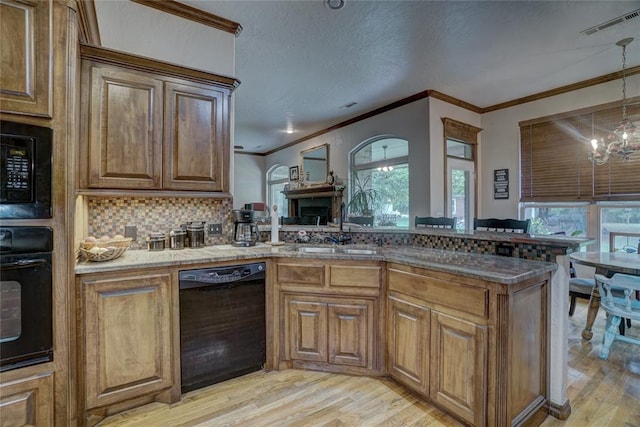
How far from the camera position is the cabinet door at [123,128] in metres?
2.06

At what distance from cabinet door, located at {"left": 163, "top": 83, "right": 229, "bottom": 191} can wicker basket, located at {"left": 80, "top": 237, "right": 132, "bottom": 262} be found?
54cm

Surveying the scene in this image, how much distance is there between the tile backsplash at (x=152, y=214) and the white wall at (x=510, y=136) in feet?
14.4

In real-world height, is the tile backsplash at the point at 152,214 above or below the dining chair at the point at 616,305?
above

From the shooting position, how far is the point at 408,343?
80.2 inches

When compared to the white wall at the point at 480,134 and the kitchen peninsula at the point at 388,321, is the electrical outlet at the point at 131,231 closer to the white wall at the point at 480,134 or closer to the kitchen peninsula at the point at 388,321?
the kitchen peninsula at the point at 388,321

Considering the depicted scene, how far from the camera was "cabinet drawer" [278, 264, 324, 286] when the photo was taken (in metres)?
2.27

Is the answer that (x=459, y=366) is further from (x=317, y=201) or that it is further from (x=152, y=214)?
(x=317, y=201)

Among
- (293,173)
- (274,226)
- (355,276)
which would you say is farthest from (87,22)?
(293,173)

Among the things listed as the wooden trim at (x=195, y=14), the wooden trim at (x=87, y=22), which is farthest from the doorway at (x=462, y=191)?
the wooden trim at (x=87, y=22)

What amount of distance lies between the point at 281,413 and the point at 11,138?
81.2 inches

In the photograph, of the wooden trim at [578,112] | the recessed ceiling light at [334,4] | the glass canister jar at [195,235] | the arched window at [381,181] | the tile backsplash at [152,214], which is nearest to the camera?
the tile backsplash at [152,214]

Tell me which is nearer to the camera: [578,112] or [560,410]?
[560,410]

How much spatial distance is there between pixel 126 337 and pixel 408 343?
69.9 inches

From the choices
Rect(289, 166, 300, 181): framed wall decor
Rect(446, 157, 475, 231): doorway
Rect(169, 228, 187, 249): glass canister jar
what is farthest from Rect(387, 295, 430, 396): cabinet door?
Rect(289, 166, 300, 181): framed wall decor
